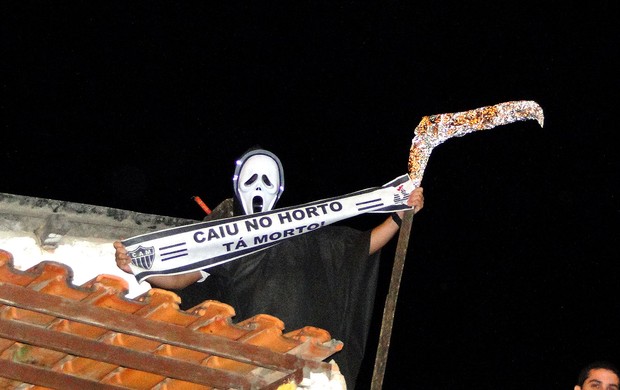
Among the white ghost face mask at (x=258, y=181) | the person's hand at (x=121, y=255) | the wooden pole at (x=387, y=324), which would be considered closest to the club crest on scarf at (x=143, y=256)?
the person's hand at (x=121, y=255)

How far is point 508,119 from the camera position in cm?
677

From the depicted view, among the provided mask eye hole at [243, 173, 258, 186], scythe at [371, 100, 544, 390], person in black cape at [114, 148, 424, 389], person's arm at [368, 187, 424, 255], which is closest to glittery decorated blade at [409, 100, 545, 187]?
scythe at [371, 100, 544, 390]

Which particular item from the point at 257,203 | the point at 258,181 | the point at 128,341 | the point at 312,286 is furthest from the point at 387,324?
the point at 128,341

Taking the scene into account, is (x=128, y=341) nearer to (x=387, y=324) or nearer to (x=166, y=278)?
(x=166, y=278)

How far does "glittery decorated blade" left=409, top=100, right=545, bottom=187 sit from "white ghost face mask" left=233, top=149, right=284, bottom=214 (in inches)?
41.6

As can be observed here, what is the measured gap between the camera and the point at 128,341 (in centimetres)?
557

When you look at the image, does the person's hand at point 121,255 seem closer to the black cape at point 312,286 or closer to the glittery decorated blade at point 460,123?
the black cape at point 312,286

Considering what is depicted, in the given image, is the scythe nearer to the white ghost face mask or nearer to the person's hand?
the white ghost face mask

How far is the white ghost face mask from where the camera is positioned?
7227 mm

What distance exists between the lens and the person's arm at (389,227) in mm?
6828

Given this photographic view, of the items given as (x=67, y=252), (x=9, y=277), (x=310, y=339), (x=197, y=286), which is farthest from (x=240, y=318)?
(x=9, y=277)

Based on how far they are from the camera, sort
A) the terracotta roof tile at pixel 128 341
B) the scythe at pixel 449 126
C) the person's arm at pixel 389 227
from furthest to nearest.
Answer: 1. the person's arm at pixel 389 227
2. the scythe at pixel 449 126
3. the terracotta roof tile at pixel 128 341

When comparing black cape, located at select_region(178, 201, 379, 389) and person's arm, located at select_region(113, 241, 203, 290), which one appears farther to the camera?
black cape, located at select_region(178, 201, 379, 389)

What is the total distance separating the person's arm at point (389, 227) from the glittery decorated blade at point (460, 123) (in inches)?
4.5
